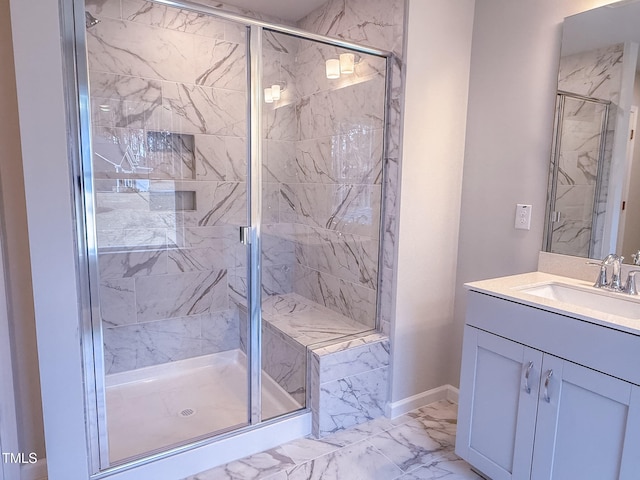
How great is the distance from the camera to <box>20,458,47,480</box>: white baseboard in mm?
1678

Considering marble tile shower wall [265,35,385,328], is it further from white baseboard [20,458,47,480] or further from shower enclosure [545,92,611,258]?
white baseboard [20,458,47,480]

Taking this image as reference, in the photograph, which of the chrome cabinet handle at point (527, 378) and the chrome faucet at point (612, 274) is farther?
the chrome faucet at point (612, 274)

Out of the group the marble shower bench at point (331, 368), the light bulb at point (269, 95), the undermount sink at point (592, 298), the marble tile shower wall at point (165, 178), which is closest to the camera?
the undermount sink at point (592, 298)

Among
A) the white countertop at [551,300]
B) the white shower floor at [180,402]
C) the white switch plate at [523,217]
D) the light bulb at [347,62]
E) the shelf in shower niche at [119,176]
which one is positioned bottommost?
the white shower floor at [180,402]

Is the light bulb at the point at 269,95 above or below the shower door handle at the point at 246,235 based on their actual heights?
above

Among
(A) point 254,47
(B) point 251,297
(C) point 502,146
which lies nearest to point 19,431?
(B) point 251,297

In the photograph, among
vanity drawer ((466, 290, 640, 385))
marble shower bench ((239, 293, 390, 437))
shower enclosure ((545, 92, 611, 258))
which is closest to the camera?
vanity drawer ((466, 290, 640, 385))

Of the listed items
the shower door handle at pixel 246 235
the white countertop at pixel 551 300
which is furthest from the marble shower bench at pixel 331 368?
the white countertop at pixel 551 300

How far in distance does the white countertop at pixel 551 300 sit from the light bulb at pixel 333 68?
167 cm

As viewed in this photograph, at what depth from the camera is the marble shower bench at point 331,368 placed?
6.95ft

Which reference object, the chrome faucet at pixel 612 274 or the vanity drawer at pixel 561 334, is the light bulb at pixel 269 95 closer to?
the vanity drawer at pixel 561 334

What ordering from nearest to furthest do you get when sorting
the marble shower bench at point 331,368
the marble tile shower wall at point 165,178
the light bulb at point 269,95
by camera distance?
the marble shower bench at point 331,368, the light bulb at point 269,95, the marble tile shower wall at point 165,178

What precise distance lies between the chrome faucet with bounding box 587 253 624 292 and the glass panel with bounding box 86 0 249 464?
71.6 inches

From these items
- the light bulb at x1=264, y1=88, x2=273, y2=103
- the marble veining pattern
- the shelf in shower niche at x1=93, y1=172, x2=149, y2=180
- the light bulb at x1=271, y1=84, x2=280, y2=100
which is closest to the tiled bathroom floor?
the marble veining pattern
